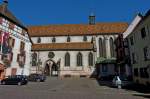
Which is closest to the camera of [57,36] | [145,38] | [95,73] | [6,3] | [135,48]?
[145,38]

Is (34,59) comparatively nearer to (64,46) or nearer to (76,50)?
(64,46)

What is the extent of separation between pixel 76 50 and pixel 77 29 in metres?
10.6

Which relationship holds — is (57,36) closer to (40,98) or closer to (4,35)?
(4,35)

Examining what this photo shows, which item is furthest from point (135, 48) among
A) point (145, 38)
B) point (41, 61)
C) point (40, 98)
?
point (41, 61)

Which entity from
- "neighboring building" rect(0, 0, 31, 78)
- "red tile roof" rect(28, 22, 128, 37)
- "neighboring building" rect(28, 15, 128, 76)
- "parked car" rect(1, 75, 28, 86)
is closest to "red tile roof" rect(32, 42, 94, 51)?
"neighboring building" rect(28, 15, 128, 76)

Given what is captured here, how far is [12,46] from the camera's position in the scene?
37.2 m

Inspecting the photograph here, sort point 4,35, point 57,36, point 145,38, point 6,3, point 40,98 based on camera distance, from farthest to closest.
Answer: point 57,36
point 6,3
point 4,35
point 145,38
point 40,98

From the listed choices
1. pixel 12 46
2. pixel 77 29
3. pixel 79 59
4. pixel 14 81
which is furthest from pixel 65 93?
pixel 77 29

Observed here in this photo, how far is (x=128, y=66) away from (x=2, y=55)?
69.4 ft

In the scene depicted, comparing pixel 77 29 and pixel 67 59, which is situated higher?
pixel 77 29

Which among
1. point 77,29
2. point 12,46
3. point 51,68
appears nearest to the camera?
point 12,46

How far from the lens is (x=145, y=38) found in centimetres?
2552

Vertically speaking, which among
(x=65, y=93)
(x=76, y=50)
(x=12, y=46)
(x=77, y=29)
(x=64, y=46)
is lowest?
(x=65, y=93)

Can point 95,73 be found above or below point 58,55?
below
